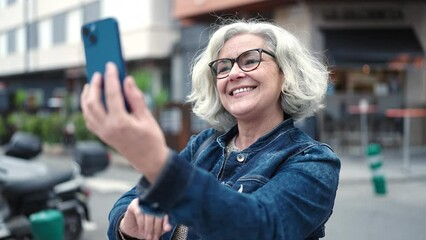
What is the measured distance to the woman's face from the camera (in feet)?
5.22

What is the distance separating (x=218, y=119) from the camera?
6.31 ft

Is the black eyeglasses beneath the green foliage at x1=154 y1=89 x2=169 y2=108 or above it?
above

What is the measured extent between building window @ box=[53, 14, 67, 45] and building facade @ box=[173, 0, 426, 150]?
556 inches

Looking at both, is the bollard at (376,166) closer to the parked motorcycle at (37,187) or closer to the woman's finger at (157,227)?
the parked motorcycle at (37,187)

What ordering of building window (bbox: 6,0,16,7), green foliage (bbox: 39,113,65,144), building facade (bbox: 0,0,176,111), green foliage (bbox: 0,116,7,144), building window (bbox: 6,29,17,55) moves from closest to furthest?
green foliage (bbox: 39,113,65,144)
green foliage (bbox: 0,116,7,144)
building facade (bbox: 0,0,176,111)
building window (bbox: 6,29,17,55)
building window (bbox: 6,0,16,7)

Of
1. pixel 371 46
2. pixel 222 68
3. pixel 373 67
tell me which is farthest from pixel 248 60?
pixel 373 67

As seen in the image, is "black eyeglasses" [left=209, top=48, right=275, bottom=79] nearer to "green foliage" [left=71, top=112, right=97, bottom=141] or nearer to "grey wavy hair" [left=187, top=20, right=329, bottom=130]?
"grey wavy hair" [left=187, top=20, right=329, bottom=130]

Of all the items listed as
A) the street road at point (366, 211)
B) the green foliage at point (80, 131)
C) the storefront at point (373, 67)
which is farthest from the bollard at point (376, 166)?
the green foliage at point (80, 131)

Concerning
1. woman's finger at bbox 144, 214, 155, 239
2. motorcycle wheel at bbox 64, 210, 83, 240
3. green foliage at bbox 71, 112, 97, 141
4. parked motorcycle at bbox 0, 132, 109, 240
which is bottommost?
A: green foliage at bbox 71, 112, 97, 141

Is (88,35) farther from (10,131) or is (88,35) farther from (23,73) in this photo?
(23,73)

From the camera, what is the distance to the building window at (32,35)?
32312 mm

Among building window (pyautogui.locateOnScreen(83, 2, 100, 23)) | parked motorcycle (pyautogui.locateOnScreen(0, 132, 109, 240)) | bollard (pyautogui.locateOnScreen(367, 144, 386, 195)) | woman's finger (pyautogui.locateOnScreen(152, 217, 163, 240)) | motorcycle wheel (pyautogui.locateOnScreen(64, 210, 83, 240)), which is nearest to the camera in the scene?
woman's finger (pyautogui.locateOnScreen(152, 217, 163, 240))

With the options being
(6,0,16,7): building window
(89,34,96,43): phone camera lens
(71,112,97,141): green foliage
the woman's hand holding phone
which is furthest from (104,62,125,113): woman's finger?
(6,0,16,7): building window

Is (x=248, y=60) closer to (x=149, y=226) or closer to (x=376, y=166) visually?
(x=149, y=226)
